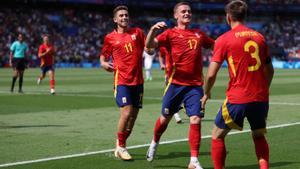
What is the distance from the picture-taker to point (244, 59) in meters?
7.19

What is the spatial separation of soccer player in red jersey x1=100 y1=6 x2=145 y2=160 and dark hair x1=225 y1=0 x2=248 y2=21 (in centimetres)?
292

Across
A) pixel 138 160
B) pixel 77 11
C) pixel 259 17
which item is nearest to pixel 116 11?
pixel 138 160

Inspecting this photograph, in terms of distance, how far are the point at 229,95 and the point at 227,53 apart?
48cm

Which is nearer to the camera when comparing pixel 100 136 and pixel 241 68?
pixel 241 68

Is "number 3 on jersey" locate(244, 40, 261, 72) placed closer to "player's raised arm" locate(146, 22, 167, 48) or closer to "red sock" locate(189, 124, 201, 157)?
"player's raised arm" locate(146, 22, 167, 48)

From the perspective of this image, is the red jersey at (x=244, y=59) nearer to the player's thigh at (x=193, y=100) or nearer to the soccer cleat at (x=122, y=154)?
the player's thigh at (x=193, y=100)

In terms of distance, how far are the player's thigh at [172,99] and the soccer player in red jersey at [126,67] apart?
648mm

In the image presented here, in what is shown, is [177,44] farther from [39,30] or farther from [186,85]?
[39,30]

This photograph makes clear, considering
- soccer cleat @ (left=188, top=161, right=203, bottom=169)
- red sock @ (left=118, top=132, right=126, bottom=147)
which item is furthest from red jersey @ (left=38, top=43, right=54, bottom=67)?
soccer cleat @ (left=188, top=161, right=203, bottom=169)

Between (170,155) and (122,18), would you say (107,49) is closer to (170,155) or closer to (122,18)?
(122,18)

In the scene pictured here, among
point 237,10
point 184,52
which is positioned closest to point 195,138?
point 184,52

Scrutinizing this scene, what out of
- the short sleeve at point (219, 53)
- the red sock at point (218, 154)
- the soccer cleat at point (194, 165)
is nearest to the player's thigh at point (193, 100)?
the soccer cleat at point (194, 165)

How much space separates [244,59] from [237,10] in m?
0.56

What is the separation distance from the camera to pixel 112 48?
33.2 ft
